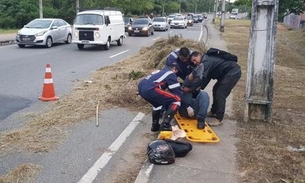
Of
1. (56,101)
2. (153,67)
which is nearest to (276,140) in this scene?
(56,101)

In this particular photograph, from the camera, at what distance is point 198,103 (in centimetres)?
644

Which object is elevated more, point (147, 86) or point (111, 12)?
point (111, 12)

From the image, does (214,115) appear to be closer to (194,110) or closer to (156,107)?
(194,110)

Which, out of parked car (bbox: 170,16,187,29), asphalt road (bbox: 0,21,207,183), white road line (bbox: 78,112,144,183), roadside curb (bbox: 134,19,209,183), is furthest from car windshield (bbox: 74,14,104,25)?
parked car (bbox: 170,16,187,29)

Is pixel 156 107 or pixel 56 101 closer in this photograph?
pixel 156 107

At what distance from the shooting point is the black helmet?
189 inches

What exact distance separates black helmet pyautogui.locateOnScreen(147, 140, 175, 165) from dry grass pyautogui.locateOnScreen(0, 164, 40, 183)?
1.46 m

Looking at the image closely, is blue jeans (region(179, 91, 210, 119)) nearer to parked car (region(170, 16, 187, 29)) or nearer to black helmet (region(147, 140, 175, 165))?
black helmet (region(147, 140, 175, 165))

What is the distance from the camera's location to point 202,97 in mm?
6445

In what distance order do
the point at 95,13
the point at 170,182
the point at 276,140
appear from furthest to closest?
1. the point at 95,13
2. the point at 276,140
3. the point at 170,182

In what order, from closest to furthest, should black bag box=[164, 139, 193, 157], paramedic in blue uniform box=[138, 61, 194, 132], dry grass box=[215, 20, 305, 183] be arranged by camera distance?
dry grass box=[215, 20, 305, 183] < black bag box=[164, 139, 193, 157] < paramedic in blue uniform box=[138, 61, 194, 132]

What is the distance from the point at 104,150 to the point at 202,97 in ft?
6.67

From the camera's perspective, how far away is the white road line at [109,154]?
4500 millimetres

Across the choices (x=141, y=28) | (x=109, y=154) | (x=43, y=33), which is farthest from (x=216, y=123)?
(x=141, y=28)
